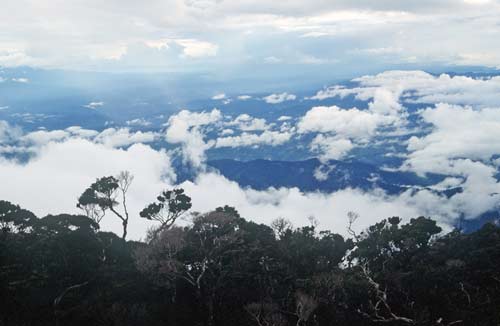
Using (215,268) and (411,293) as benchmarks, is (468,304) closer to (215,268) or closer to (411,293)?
(411,293)

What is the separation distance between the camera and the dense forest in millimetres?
35938

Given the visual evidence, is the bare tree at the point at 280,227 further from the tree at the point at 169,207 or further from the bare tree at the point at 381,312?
the bare tree at the point at 381,312

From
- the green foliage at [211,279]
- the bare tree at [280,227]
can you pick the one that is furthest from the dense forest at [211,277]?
the bare tree at [280,227]

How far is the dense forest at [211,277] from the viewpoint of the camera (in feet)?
118

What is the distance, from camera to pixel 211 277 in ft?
135

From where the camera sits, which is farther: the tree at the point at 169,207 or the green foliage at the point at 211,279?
the tree at the point at 169,207

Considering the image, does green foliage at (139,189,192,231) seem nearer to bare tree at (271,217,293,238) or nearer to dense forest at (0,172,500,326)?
dense forest at (0,172,500,326)

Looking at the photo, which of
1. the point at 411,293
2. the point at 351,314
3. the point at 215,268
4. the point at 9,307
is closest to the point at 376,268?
the point at 411,293

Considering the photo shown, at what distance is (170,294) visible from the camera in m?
41.6

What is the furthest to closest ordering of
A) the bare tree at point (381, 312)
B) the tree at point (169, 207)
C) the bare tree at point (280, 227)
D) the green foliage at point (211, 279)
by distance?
the bare tree at point (280, 227) < the tree at point (169, 207) < the green foliage at point (211, 279) < the bare tree at point (381, 312)

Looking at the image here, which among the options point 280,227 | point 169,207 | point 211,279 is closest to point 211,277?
point 211,279

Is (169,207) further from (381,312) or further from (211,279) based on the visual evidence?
(381,312)

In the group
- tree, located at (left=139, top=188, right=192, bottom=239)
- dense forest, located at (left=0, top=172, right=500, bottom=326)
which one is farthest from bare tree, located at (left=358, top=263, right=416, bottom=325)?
tree, located at (left=139, top=188, right=192, bottom=239)

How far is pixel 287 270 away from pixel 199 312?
939cm
